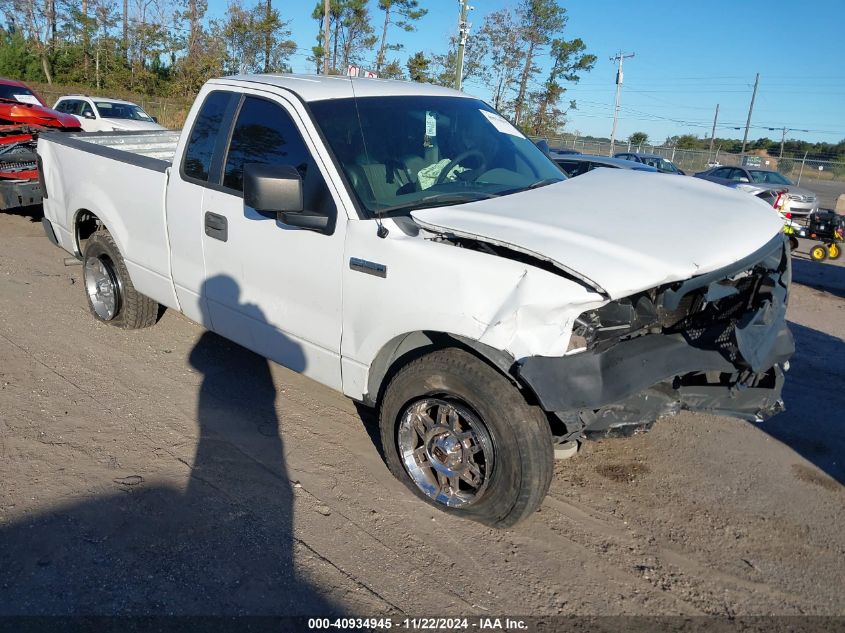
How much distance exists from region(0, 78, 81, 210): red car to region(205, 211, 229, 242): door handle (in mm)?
3567

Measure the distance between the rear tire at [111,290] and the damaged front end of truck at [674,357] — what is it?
395 centimetres

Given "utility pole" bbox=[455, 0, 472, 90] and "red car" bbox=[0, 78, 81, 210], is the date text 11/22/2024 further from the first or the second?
"utility pole" bbox=[455, 0, 472, 90]

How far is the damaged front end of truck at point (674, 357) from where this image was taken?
273 cm

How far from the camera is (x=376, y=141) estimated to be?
3736 millimetres

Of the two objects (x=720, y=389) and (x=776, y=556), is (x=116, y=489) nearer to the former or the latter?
(x=720, y=389)

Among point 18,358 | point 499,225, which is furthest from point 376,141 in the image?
point 18,358

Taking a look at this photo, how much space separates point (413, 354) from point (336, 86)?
177 centimetres

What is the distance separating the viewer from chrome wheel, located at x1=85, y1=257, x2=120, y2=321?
5.55m

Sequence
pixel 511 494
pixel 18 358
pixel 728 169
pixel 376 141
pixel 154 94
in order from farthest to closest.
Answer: pixel 154 94, pixel 728 169, pixel 18 358, pixel 376 141, pixel 511 494

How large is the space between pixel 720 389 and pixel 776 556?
0.89 meters

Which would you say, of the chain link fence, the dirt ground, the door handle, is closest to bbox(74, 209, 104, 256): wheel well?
the dirt ground

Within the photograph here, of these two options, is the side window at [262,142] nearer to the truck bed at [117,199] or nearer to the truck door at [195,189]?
the truck door at [195,189]

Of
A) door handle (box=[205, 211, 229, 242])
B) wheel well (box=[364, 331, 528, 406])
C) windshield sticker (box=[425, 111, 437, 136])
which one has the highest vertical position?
windshield sticker (box=[425, 111, 437, 136])

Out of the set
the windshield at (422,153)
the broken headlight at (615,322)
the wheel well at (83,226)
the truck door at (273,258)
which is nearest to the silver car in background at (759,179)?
the windshield at (422,153)
